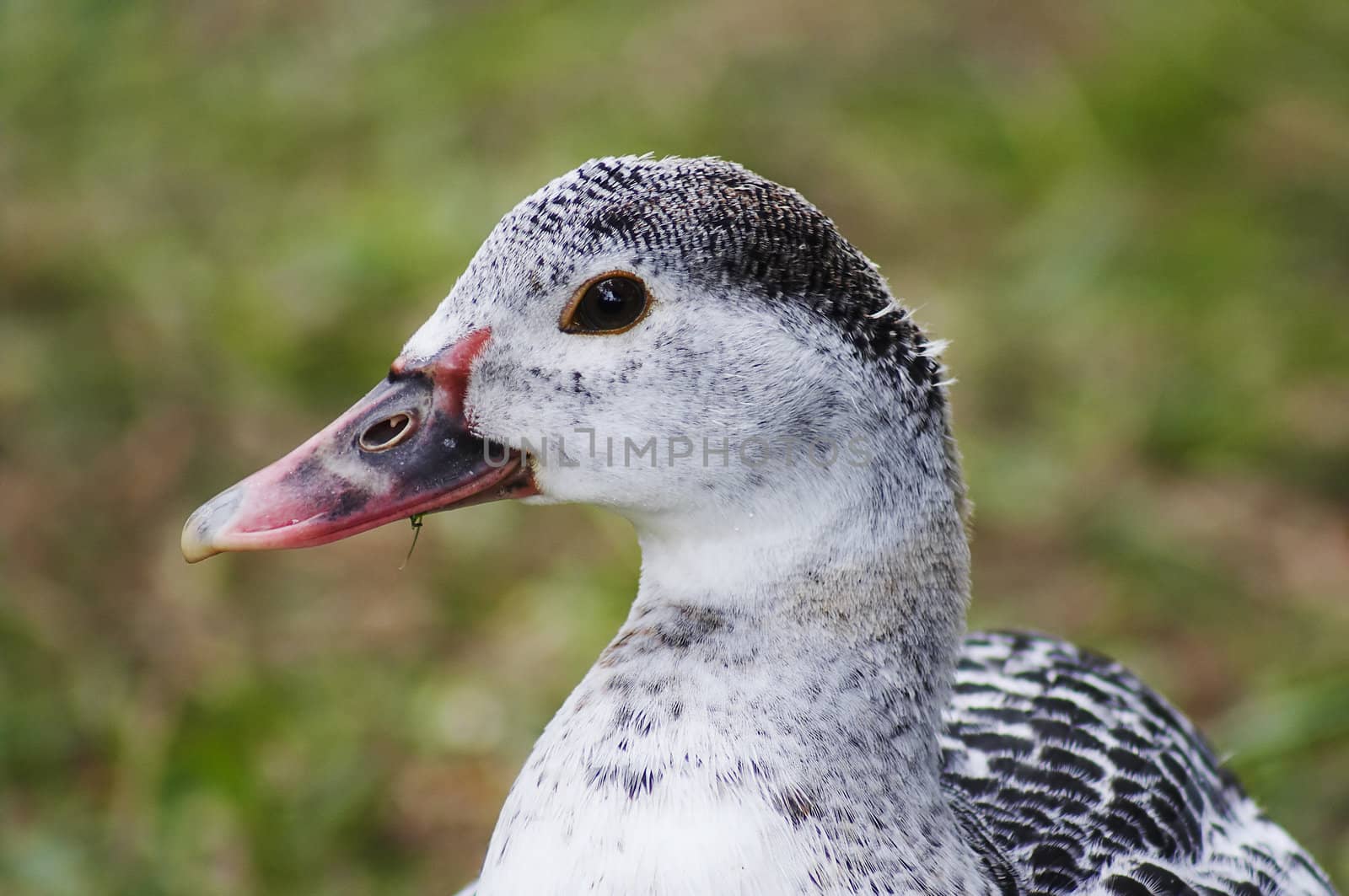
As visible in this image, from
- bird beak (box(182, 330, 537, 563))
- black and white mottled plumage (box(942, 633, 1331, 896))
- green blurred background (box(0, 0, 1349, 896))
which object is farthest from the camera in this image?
green blurred background (box(0, 0, 1349, 896))

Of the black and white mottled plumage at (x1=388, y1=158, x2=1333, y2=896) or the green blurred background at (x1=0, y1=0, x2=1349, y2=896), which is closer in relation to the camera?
the black and white mottled plumage at (x1=388, y1=158, x2=1333, y2=896)

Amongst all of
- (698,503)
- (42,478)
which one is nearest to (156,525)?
(42,478)

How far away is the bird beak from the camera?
1.71 m

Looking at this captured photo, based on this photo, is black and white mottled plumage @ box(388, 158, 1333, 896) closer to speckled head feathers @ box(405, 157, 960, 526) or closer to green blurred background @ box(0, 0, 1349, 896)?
speckled head feathers @ box(405, 157, 960, 526)

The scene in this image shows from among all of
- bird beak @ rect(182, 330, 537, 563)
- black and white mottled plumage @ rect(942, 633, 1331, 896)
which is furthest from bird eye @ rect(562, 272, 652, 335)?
black and white mottled plumage @ rect(942, 633, 1331, 896)

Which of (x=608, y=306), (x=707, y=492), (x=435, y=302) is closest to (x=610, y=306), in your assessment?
(x=608, y=306)

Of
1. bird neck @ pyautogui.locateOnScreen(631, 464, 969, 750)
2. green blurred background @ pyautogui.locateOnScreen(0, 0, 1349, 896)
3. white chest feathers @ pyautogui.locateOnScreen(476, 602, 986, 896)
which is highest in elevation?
green blurred background @ pyautogui.locateOnScreen(0, 0, 1349, 896)

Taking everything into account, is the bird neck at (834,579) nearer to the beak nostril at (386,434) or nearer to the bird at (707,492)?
the bird at (707,492)

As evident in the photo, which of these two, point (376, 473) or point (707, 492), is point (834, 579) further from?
point (376, 473)

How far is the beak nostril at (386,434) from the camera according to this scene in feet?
5.72

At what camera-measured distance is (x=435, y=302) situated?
4.31m

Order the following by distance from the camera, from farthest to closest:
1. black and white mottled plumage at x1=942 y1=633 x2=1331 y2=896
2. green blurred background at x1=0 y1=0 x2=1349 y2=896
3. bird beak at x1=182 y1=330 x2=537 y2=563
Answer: green blurred background at x1=0 y1=0 x2=1349 y2=896, black and white mottled plumage at x1=942 y1=633 x2=1331 y2=896, bird beak at x1=182 y1=330 x2=537 y2=563

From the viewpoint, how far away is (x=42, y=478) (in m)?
3.65

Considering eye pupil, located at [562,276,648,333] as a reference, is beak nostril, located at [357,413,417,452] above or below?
below
